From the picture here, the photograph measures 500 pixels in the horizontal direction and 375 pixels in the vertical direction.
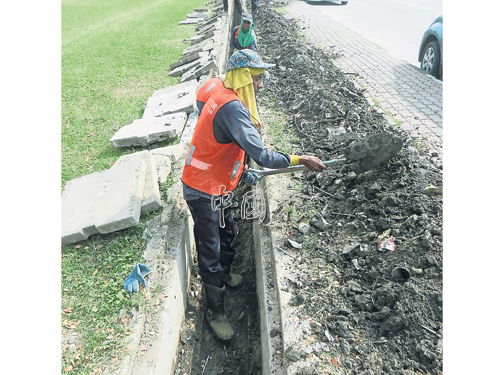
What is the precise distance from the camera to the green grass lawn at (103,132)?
114 inches

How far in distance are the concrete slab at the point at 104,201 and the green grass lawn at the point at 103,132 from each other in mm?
178

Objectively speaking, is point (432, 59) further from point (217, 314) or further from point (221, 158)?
point (217, 314)

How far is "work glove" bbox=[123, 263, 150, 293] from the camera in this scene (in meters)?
3.20

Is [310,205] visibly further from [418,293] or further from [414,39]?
[414,39]

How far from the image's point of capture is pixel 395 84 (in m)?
7.43

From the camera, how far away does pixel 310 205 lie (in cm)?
411

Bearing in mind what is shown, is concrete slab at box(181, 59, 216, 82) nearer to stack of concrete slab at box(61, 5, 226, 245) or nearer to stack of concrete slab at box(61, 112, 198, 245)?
stack of concrete slab at box(61, 5, 226, 245)

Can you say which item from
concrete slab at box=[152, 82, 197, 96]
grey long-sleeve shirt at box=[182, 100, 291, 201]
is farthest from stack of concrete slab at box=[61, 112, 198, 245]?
concrete slab at box=[152, 82, 197, 96]

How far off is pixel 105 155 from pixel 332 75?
16.4ft

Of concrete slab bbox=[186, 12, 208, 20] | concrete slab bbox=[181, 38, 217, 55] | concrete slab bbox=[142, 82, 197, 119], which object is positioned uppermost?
concrete slab bbox=[186, 12, 208, 20]

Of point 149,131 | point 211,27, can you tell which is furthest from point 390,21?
point 149,131

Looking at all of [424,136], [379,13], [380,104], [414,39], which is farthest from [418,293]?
[379,13]

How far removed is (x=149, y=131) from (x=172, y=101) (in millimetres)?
1486

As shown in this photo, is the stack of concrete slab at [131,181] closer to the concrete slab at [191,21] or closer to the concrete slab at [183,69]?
the concrete slab at [183,69]
